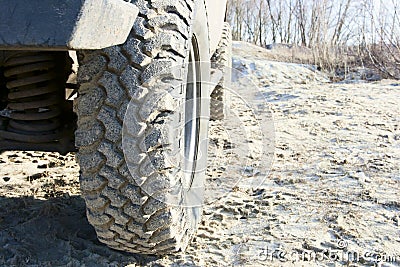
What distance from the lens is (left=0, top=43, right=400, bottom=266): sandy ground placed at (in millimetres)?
2141

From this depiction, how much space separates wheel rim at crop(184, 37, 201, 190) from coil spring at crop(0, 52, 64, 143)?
55 centimetres

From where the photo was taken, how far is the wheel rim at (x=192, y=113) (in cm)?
219

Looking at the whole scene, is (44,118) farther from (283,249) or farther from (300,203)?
(300,203)

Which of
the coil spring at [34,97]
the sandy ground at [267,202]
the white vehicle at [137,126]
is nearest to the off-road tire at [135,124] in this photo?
the white vehicle at [137,126]

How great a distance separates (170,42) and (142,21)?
11cm

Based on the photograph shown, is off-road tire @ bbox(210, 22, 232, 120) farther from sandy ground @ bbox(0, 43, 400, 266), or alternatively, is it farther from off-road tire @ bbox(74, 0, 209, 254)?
off-road tire @ bbox(74, 0, 209, 254)

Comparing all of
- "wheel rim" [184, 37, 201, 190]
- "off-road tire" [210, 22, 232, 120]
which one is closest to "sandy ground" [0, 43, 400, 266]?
"off-road tire" [210, 22, 232, 120]

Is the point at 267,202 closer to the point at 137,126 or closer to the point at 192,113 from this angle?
the point at 192,113

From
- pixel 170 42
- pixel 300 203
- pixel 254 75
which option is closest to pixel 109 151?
pixel 170 42

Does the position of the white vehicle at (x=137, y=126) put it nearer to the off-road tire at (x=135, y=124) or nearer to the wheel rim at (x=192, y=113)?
the off-road tire at (x=135, y=124)

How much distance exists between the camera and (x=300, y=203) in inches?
108

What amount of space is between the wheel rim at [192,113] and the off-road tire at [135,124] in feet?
1.21

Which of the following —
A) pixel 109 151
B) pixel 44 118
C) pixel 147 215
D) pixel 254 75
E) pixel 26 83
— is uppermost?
pixel 254 75

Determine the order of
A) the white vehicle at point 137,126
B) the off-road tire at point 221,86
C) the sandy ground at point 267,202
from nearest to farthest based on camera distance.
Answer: the white vehicle at point 137,126
the sandy ground at point 267,202
the off-road tire at point 221,86
